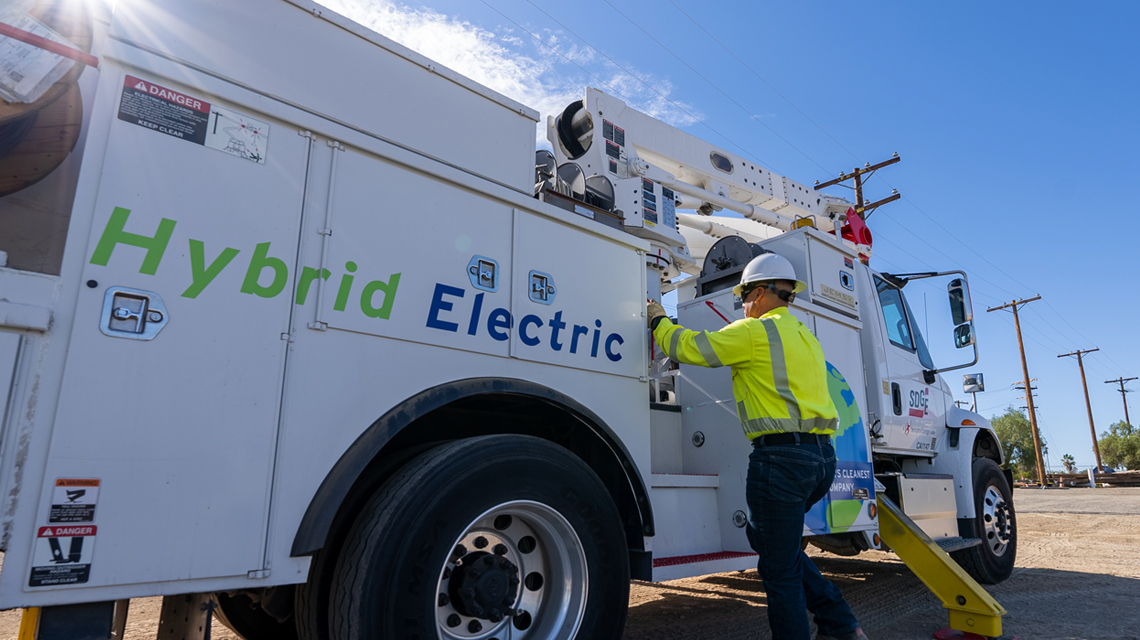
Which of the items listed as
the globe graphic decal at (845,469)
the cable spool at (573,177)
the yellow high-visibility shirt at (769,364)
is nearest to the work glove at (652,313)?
the yellow high-visibility shirt at (769,364)

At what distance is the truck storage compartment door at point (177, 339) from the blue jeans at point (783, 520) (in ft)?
7.04

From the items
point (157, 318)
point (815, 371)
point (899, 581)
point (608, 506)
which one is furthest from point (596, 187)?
point (899, 581)

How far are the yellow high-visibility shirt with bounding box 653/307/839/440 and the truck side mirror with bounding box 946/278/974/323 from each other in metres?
3.15

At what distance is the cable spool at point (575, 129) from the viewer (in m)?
4.72

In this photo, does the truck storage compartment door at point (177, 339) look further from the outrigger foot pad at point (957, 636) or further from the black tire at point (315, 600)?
the outrigger foot pad at point (957, 636)

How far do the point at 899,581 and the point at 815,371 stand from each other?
3904 millimetres

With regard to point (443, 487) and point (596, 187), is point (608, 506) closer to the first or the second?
point (443, 487)

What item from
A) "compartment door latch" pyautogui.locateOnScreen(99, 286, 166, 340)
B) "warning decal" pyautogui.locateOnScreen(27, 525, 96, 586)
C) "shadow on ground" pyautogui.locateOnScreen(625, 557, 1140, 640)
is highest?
"compartment door latch" pyautogui.locateOnScreen(99, 286, 166, 340)

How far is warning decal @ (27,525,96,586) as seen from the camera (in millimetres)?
1704

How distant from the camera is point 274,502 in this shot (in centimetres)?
208

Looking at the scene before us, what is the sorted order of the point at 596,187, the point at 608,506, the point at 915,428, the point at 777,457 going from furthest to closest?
the point at 915,428 < the point at 596,187 < the point at 777,457 < the point at 608,506

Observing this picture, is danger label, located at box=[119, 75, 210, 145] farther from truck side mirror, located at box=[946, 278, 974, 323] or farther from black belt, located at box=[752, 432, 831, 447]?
truck side mirror, located at box=[946, 278, 974, 323]

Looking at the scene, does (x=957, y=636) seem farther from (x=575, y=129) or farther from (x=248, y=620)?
(x=575, y=129)

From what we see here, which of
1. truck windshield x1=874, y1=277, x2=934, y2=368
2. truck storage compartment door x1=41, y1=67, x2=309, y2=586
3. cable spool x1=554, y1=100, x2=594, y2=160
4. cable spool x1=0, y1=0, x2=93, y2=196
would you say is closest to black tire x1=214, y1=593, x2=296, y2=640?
truck storage compartment door x1=41, y1=67, x2=309, y2=586
